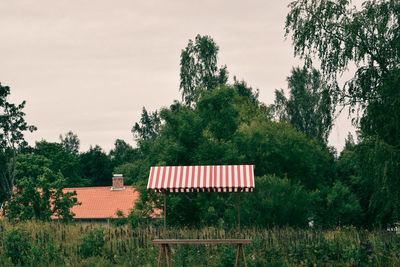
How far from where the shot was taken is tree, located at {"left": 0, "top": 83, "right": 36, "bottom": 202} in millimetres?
51000

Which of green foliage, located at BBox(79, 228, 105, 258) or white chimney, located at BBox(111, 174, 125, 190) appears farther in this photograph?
white chimney, located at BBox(111, 174, 125, 190)

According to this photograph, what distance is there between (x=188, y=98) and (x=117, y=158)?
1578 inches

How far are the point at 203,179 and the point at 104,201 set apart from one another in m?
40.8

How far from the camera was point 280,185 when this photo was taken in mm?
23938

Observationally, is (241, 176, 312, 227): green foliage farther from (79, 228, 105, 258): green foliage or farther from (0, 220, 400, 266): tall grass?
(79, 228, 105, 258): green foliage

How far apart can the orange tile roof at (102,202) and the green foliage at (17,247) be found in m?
32.4

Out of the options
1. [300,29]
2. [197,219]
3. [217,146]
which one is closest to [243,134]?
[217,146]

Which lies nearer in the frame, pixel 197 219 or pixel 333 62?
pixel 333 62

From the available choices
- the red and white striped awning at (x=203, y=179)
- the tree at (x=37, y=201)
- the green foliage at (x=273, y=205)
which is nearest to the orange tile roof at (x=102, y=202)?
the tree at (x=37, y=201)

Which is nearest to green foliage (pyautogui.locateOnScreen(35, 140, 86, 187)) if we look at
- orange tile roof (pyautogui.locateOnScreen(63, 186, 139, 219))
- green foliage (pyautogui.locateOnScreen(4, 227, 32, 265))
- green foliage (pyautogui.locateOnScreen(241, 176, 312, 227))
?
orange tile roof (pyautogui.locateOnScreen(63, 186, 139, 219))

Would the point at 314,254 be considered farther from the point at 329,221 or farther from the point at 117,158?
the point at 117,158

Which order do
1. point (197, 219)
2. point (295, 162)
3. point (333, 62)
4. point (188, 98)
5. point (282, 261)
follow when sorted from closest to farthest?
1. point (282, 261)
2. point (333, 62)
3. point (197, 219)
4. point (295, 162)
5. point (188, 98)

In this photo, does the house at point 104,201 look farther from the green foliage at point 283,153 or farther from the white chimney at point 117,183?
the green foliage at point 283,153

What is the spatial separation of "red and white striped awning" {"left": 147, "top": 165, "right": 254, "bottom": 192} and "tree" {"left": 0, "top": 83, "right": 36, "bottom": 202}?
Result: 132 ft
